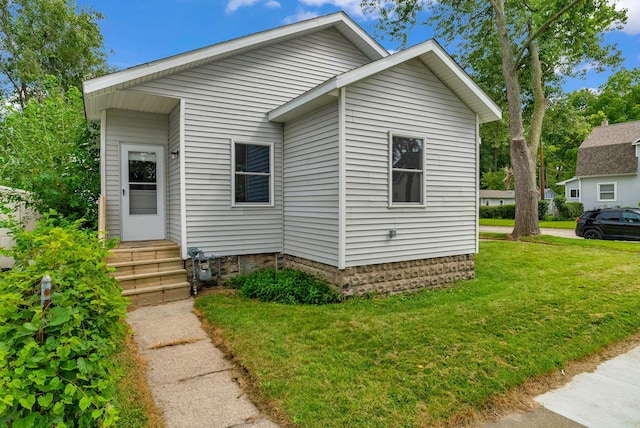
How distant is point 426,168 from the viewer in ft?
21.6

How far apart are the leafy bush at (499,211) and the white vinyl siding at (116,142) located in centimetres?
2691

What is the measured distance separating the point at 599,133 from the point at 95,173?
32.0 meters

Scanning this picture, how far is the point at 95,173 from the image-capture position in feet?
25.5

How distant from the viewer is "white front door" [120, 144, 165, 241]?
23.3 feet

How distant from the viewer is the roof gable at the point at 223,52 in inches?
231

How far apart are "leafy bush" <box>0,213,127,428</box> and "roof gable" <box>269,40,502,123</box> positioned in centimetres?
448

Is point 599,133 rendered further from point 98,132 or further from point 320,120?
point 98,132

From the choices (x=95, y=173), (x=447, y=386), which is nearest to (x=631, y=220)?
(x=447, y=386)

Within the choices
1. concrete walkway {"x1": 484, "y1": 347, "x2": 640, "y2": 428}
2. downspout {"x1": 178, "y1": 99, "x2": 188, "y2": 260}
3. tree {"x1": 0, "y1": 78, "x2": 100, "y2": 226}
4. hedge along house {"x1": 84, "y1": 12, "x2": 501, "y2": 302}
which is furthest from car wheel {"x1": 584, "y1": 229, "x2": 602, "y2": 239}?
tree {"x1": 0, "y1": 78, "x2": 100, "y2": 226}

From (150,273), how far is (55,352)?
4.69 metres

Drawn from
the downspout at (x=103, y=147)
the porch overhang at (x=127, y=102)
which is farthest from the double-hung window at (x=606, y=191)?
the downspout at (x=103, y=147)

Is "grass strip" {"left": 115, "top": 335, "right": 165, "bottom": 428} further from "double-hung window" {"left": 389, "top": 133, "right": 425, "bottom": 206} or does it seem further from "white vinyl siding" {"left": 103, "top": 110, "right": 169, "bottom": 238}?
"double-hung window" {"left": 389, "top": 133, "right": 425, "bottom": 206}

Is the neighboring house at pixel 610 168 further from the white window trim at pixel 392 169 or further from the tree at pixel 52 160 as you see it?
the tree at pixel 52 160

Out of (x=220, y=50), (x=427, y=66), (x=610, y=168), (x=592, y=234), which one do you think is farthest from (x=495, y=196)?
(x=220, y=50)
